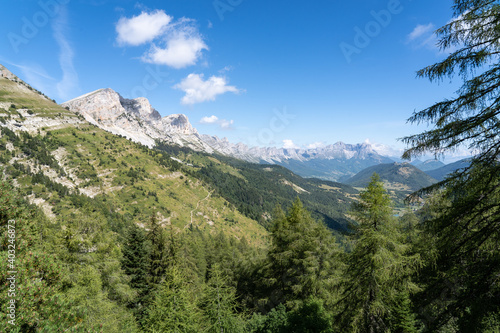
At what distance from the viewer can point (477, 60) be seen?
6.25 metres

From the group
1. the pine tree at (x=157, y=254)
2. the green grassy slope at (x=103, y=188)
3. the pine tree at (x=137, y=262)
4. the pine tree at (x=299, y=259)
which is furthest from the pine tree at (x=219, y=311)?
the green grassy slope at (x=103, y=188)

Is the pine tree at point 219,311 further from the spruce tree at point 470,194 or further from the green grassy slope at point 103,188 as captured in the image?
the green grassy slope at point 103,188

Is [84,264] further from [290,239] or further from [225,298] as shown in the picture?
[290,239]

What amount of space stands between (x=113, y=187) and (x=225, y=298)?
19053cm

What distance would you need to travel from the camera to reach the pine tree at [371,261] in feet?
40.2

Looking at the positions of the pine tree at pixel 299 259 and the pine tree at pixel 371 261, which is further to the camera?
the pine tree at pixel 299 259

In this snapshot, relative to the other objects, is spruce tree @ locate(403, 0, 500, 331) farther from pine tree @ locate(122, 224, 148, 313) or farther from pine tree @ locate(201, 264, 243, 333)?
pine tree @ locate(122, 224, 148, 313)

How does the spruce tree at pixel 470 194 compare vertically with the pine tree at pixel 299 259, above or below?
above

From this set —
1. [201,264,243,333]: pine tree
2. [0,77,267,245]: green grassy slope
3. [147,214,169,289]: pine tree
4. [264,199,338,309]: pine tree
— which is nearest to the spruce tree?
[201,264,243,333]: pine tree

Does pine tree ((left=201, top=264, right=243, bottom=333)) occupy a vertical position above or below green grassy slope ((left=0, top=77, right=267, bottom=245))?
below

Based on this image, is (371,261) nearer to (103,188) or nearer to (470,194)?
(470,194)

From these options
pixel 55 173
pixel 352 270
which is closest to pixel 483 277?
pixel 352 270

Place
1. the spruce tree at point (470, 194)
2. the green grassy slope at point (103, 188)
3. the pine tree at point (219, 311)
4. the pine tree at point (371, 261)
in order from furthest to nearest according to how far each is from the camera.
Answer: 1. the green grassy slope at point (103, 188)
2. the pine tree at point (219, 311)
3. the pine tree at point (371, 261)
4. the spruce tree at point (470, 194)

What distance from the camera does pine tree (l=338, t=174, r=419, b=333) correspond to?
40.2ft
